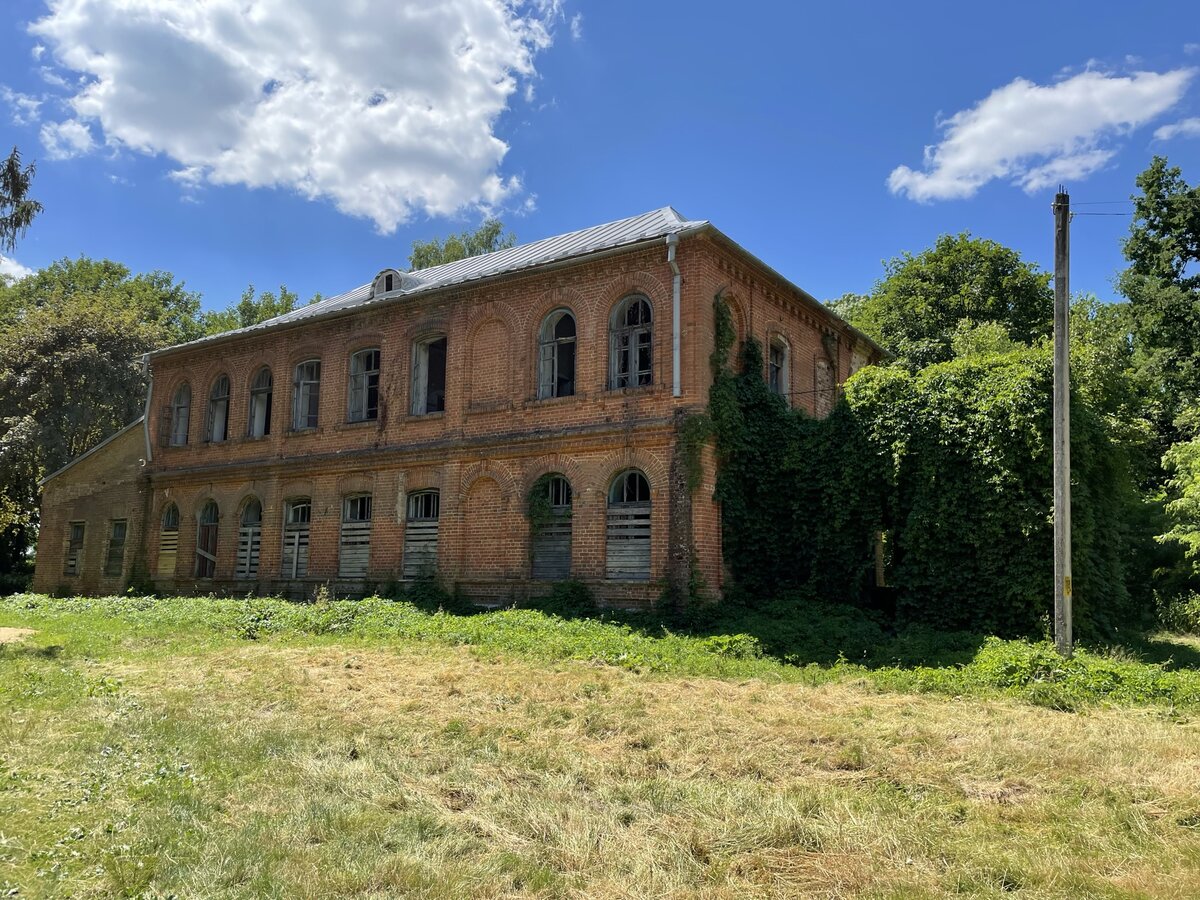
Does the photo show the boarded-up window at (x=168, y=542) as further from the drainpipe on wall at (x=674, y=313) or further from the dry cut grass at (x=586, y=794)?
the drainpipe on wall at (x=674, y=313)

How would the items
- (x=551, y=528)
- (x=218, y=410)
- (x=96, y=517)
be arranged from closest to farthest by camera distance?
Answer: 1. (x=551, y=528)
2. (x=218, y=410)
3. (x=96, y=517)

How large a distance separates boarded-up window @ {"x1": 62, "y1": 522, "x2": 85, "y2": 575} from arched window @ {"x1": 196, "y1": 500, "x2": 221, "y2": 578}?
5.47 meters

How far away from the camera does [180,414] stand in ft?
82.2

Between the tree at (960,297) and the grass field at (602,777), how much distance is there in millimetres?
21172

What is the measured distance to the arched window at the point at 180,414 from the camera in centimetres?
2484

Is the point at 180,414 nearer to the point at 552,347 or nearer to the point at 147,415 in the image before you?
the point at 147,415

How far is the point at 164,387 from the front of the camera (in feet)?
83.0

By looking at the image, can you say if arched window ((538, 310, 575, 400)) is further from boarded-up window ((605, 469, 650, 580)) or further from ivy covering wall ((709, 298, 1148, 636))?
ivy covering wall ((709, 298, 1148, 636))

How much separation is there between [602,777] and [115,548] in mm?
23426

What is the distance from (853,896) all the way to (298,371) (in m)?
Result: 20.5

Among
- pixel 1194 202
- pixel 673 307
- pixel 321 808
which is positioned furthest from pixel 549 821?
pixel 1194 202

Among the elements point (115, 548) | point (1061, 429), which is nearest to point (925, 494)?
point (1061, 429)

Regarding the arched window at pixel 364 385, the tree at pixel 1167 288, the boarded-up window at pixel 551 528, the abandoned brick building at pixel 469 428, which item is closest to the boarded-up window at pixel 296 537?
the abandoned brick building at pixel 469 428

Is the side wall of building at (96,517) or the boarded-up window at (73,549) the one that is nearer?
the side wall of building at (96,517)
